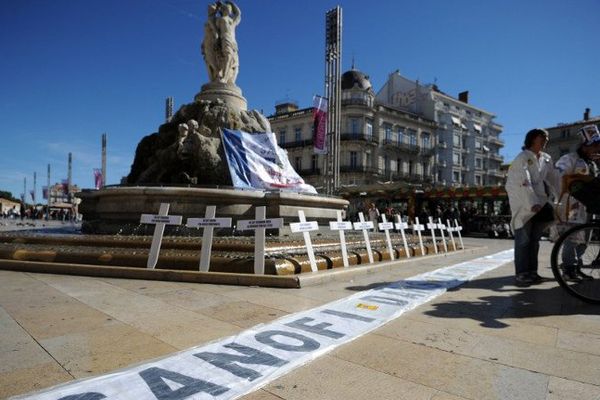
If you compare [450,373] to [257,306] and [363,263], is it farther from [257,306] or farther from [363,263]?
[363,263]

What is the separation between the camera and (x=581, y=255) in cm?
411

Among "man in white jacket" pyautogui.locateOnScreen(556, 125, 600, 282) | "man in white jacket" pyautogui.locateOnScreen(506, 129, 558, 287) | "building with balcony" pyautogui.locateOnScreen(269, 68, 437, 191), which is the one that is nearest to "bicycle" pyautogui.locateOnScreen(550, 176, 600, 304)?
"man in white jacket" pyautogui.locateOnScreen(556, 125, 600, 282)

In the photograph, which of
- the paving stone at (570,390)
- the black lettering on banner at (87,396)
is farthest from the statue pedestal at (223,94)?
the paving stone at (570,390)

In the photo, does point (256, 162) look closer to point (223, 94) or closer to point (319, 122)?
point (223, 94)

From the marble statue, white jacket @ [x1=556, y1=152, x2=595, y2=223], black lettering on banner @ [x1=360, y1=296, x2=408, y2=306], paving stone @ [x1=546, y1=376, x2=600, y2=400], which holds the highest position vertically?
the marble statue

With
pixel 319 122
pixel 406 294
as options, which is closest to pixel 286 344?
pixel 406 294

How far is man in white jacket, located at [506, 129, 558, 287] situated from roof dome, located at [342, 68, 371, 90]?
48595 millimetres

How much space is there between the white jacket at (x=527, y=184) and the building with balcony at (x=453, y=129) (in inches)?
2078

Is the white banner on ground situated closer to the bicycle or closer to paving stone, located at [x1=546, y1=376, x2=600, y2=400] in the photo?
paving stone, located at [x1=546, y1=376, x2=600, y2=400]

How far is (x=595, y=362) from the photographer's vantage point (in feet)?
8.02

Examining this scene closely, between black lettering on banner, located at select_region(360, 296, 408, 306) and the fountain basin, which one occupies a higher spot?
the fountain basin

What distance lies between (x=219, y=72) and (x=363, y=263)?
10.6 metres

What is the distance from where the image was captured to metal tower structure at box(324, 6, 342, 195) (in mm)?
24406

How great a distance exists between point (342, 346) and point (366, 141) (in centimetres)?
4701
